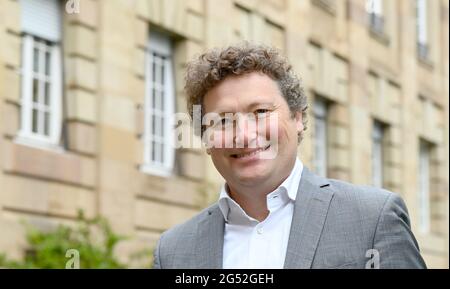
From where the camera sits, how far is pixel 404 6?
26312mm

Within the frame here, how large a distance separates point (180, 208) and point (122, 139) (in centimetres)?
174

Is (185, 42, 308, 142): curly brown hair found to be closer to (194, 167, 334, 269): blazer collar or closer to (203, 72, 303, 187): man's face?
(203, 72, 303, 187): man's face

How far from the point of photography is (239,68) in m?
3.34

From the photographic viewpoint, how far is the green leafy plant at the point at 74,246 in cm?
1202

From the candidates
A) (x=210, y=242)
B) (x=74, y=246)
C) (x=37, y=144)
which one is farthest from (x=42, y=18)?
(x=210, y=242)

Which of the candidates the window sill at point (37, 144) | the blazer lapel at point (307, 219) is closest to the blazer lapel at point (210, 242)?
the blazer lapel at point (307, 219)

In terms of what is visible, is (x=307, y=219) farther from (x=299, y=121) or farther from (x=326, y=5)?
(x=326, y=5)

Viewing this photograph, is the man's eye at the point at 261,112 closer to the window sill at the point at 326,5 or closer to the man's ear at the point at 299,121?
the man's ear at the point at 299,121

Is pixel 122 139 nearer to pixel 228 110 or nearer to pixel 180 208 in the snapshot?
pixel 180 208

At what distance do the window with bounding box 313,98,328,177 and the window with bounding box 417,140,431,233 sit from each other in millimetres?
5267

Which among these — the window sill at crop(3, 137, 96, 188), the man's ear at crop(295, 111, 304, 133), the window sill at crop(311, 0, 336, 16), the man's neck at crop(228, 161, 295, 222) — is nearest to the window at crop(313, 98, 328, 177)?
the window sill at crop(311, 0, 336, 16)

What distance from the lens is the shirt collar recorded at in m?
3.37

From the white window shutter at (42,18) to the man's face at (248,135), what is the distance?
9572mm

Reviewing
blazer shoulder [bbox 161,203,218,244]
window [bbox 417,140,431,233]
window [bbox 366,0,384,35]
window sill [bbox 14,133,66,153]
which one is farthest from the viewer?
window [bbox 417,140,431,233]
